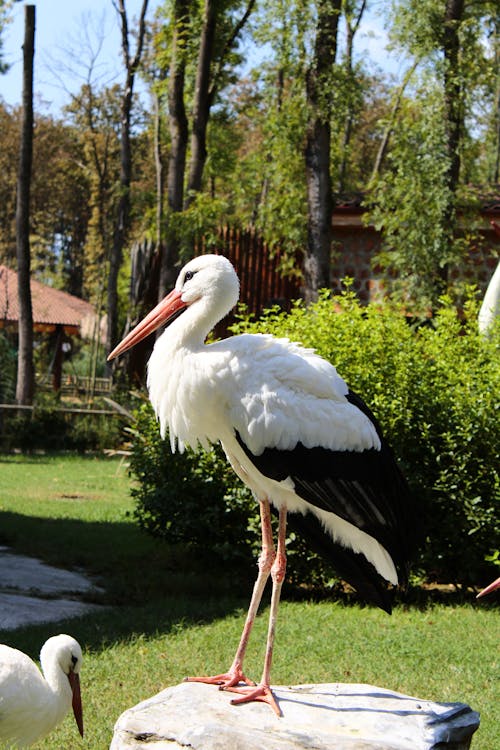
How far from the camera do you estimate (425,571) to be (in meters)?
8.08

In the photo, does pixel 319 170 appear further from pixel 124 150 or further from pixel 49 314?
pixel 49 314

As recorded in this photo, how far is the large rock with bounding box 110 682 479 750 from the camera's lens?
4012 mm

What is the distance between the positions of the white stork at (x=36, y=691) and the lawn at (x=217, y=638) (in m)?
0.55

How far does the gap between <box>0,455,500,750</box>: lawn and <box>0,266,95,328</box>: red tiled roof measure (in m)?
26.8

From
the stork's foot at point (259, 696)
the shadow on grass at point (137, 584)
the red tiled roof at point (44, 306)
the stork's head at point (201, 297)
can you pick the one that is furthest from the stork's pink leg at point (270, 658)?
the red tiled roof at point (44, 306)

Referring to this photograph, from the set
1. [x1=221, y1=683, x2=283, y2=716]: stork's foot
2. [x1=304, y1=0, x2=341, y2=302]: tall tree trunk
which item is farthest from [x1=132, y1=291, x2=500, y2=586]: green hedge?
[x1=304, y1=0, x2=341, y2=302]: tall tree trunk

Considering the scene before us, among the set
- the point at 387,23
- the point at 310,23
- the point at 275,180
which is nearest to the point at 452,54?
the point at 387,23

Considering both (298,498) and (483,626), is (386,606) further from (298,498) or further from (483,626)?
(483,626)

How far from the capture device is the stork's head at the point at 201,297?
4711mm

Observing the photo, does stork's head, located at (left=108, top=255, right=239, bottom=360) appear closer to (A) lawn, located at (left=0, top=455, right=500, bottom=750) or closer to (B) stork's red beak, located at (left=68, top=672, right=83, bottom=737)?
(B) stork's red beak, located at (left=68, top=672, right=83, bottom=737)

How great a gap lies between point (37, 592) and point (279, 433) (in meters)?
4.48

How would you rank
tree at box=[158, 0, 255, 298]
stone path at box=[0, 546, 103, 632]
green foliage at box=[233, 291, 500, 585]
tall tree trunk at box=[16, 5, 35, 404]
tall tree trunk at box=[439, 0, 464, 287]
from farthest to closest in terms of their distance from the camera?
1. tall tree trunk at box=[16, 5, 35, 404]
2. tree at box=[158, 0, 255, 298]
3. tall tree trunk at box=[439, 0, 464, 287]
4. green foliage at box=[233, 291, 500, 585]
5. stone path at box=[0, 546, 103, 632]

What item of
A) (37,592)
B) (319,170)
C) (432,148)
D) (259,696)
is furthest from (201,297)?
(432,148)

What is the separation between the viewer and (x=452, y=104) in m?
14.7
